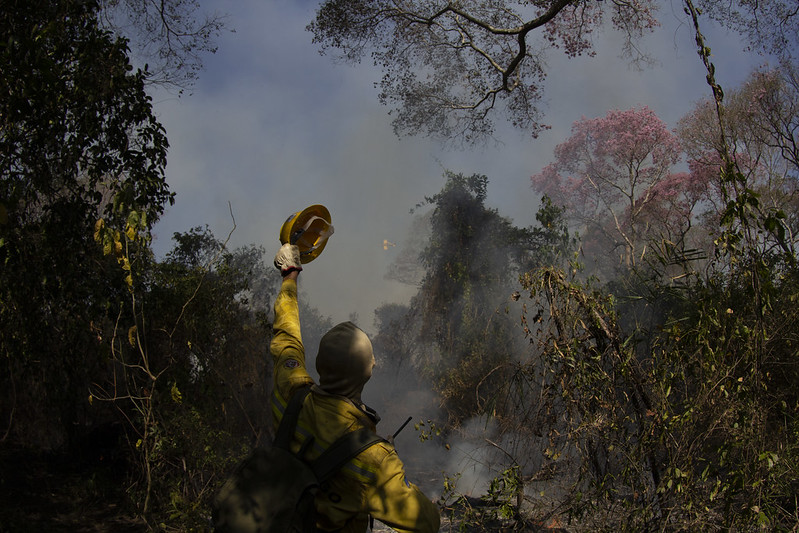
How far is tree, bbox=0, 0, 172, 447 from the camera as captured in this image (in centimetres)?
480

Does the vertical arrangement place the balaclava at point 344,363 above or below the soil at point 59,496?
above

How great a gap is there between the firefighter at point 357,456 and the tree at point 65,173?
3.46m

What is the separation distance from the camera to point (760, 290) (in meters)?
2.56

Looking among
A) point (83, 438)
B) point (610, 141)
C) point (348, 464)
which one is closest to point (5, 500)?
point (83, 438)

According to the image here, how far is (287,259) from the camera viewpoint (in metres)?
2.06

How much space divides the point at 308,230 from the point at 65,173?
443 cm

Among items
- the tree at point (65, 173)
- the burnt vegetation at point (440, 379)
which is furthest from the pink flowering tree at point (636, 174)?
the tree at point (65, 173)

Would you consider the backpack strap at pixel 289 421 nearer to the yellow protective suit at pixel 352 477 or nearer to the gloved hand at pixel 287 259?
the yellow protective suit at pixel 352 477

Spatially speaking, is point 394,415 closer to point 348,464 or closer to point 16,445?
point 16,445

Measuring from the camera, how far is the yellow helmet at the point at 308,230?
215cm

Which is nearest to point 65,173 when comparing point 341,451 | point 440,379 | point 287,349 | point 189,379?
point 189,379

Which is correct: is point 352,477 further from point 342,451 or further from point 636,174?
point 636,174

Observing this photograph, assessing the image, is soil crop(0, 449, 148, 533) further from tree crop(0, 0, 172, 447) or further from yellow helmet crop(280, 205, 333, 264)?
yellow helmet crop(280, 205, 333, 264)

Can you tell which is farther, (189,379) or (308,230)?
(189,379)
